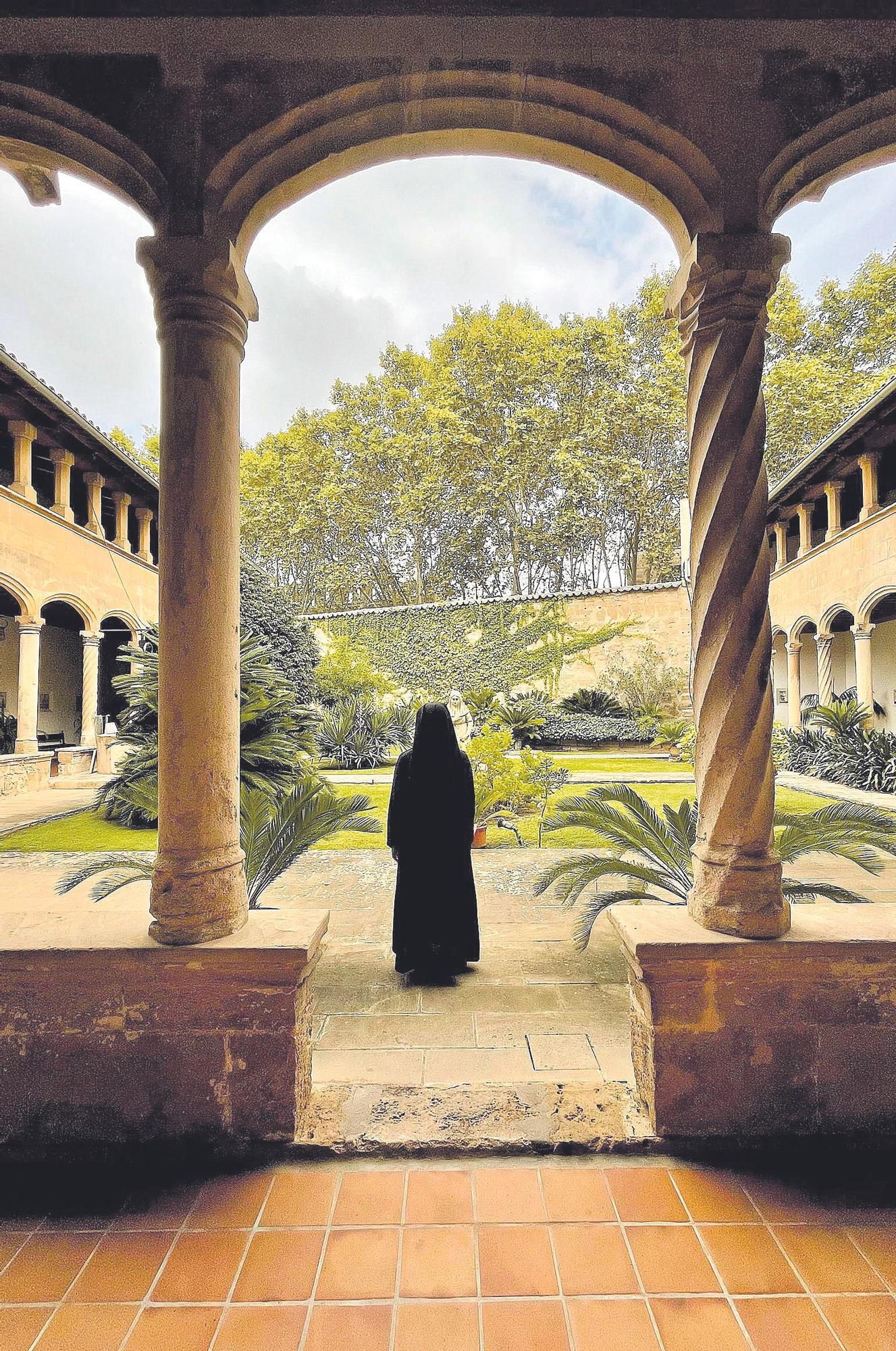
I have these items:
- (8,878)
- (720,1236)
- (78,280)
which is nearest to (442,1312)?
(720,1236)

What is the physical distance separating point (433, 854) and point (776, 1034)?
1995 millimetres

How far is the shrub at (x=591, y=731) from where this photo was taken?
17984mm

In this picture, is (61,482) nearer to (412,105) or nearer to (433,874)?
(433,874)

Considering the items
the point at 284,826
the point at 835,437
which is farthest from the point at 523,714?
the point at 284,826

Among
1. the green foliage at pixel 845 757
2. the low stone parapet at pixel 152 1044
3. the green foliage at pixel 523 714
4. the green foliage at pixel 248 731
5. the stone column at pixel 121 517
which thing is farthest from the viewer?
the green foliage at pixel 523 714

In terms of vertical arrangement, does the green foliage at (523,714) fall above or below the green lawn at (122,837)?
above

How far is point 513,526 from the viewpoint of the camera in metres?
29.0

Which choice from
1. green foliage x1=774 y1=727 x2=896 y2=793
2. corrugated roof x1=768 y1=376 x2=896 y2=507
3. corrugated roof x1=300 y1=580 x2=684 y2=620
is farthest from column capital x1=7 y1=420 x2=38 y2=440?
green foliage x1=774 y1=727 x2=896 y2=793

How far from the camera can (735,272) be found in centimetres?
222

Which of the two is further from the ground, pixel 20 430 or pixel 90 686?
pixel 20 430

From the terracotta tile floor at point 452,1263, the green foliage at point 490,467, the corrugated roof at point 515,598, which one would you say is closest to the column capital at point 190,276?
the terracotta tile floor at point 452,1263

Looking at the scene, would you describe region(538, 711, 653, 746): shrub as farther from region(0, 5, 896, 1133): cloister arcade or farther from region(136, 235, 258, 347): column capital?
region(136, 235, 258, 347): column capital

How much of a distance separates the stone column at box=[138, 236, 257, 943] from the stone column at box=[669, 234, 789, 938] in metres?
1.59

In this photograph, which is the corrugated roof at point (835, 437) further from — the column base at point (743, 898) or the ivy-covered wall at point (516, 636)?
the column base at point (743, 898)
